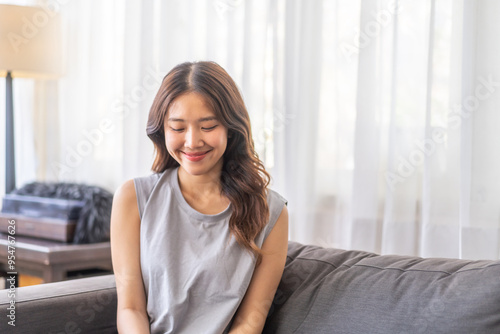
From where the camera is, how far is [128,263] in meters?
1.43

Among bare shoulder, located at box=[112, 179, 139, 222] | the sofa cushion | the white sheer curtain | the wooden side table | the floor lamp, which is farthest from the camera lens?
the floor lamp

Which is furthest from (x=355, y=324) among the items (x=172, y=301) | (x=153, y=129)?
(x=153, y=129)

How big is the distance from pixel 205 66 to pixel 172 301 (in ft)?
1.84

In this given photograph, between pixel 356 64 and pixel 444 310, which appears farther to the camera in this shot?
pixel 356 64

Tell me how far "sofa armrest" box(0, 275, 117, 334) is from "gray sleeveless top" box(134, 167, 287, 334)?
0.48 feet

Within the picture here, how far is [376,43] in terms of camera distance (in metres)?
1.86

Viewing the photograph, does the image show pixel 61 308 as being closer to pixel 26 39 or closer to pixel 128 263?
pixel 128 263

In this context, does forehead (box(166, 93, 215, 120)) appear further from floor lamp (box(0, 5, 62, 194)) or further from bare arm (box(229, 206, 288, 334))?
floor lamp (box(0, 5, 62, 194))

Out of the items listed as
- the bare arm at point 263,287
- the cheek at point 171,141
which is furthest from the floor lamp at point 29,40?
the bare arm at point 263,287

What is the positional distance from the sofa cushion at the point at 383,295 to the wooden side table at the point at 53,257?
113cm

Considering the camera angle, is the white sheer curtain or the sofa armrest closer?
the sofa armrest

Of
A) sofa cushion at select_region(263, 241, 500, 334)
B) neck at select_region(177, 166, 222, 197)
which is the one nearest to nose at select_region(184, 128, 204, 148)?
neck at select_region(177, 166, 222, 197)

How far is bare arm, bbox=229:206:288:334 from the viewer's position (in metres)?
1.37

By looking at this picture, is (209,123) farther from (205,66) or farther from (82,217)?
(82,217)
